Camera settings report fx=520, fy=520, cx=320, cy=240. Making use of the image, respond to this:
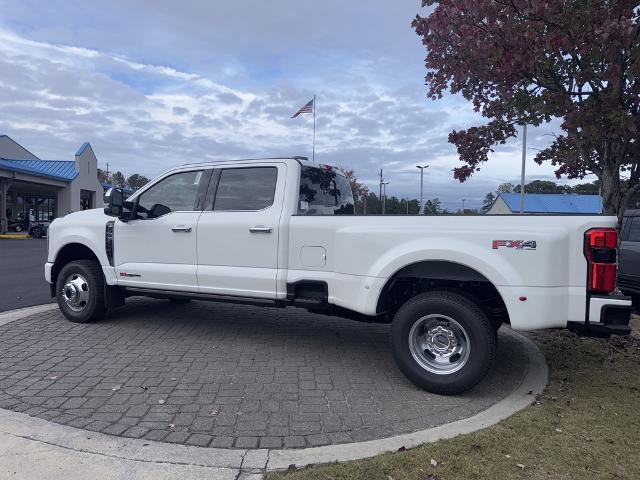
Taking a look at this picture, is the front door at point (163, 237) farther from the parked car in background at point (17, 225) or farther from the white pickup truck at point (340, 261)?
the parked car in background at point (17, 225)

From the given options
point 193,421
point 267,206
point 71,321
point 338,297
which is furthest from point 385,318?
point 71,321

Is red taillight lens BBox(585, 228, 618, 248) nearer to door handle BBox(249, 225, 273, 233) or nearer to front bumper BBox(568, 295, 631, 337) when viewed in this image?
front bumper BBox(568, 295, 631, 337)

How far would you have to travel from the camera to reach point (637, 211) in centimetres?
916

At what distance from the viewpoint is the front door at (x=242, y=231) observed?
5.28m

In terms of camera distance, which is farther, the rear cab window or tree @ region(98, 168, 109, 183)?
tree @ region(98, 168, 109, 183)

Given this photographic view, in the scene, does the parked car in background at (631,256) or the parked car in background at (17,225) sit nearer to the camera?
the parked car in background at (631,256)

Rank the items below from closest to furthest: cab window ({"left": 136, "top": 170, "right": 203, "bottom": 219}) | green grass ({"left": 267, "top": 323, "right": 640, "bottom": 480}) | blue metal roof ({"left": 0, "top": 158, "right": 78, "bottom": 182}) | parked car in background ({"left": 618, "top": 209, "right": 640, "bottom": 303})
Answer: green grass ({"left": 267, "top": 323, "right": 640, "bottom": 480}) → cab window ({"left": 136, "top": 170, "right": 203, "bottom": 219}) → parked car in background ({"left": 618, "top": 209, "right": 640, "bottom": 303}) → blue metal roof ({"left": 0, "top": 158, "right": 78, "bottom": 182})

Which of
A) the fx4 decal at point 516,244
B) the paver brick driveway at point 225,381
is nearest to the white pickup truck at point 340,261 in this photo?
the fx4 decal at point 516,244

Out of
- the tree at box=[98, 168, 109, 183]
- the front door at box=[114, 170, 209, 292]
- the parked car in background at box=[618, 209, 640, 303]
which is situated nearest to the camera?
the front door at box=[114, 170, 209, 292]

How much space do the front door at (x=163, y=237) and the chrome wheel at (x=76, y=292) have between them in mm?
593

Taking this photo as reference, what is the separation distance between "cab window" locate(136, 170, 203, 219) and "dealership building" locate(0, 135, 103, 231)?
1068 inches

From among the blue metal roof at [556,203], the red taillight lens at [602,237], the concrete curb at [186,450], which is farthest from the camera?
the blue metal roof at [556,203]

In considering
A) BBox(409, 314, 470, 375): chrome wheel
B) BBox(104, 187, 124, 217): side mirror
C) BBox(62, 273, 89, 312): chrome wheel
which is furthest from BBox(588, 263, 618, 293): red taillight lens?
BBox(62, 273, 89, 312): chrome wheel

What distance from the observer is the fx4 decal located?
4.03m
